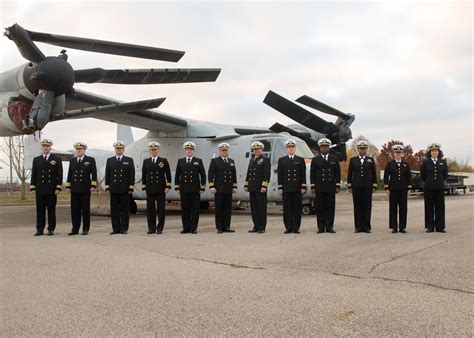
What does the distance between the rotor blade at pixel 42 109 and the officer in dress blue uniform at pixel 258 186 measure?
4.48 metres

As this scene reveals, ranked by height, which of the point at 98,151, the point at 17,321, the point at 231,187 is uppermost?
the point at 98,151

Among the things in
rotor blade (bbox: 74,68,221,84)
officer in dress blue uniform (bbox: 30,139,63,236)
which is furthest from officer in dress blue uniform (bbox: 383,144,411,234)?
officer in dress blue uniform (bbox: 30,139,63,236)

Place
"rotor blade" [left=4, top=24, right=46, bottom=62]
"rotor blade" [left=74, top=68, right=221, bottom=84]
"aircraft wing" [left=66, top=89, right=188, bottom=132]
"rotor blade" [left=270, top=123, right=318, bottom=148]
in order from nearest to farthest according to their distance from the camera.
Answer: "rotor blade" [left=4, top=24, right=46, bottom=62]
"rotor blade" [left=74, top=68, right=221, bottom=84]
"aircraft wing" [left=66, top=89, right=188, bottom=132]
"rotor blade" [left=270, top=123, right=318, bottom=148]

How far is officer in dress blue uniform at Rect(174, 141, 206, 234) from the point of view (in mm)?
8529

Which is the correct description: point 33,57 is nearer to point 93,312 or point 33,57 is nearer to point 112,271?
point 112,271

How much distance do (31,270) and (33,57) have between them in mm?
6155

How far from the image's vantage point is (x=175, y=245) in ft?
21.9

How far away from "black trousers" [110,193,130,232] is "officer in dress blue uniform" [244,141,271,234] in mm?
2345

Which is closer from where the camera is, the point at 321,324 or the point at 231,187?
the point at 321,324

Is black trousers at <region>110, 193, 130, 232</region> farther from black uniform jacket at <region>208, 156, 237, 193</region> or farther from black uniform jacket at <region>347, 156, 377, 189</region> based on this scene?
black uniform jacket at <region>347, 156, 377, 189</region>

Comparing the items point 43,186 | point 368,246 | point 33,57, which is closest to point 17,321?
point 368,246

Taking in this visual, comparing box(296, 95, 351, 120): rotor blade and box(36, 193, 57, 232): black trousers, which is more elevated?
box(296, 95, 351, 120): rotor blade

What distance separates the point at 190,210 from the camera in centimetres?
862

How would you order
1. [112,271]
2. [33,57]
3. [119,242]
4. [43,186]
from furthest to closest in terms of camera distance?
[33,57], [43,186], [119,242], [112,271]
